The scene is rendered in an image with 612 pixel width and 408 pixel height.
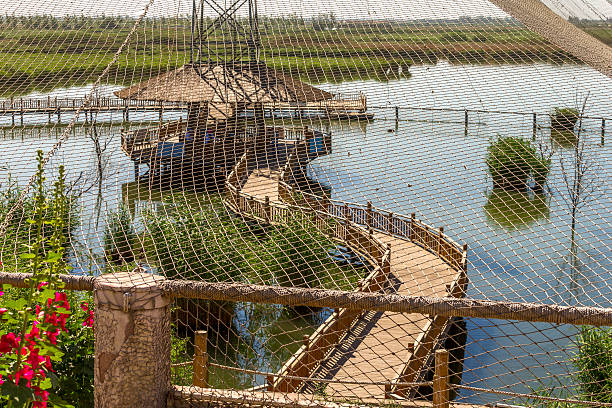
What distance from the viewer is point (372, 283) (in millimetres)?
6004

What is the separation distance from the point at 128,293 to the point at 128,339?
0.13 metres

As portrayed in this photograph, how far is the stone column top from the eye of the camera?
73.0 inches

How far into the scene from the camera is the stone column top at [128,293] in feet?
6.08

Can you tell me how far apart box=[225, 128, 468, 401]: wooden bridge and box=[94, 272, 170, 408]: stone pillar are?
283 cm

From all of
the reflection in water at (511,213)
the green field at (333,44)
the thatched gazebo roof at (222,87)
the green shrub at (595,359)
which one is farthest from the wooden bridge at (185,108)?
the reflection in water at (511,213)

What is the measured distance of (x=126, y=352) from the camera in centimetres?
188

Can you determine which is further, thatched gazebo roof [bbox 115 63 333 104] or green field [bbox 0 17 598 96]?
thatched gazebo roof [bbox 115 63 333 104]

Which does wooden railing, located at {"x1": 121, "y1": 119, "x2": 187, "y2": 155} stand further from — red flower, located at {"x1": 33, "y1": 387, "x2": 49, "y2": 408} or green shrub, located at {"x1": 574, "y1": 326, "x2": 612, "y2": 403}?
green shrub, located at {"x1": 574, "y1": 326, "x2": 612, "y2": 403}

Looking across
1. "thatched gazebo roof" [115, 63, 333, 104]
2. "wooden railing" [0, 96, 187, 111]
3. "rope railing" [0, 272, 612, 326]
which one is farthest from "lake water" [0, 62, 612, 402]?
"thatched gazebo roof" [115, 63, 333, 104]

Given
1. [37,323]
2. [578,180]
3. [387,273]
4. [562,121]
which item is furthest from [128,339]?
[578,180]

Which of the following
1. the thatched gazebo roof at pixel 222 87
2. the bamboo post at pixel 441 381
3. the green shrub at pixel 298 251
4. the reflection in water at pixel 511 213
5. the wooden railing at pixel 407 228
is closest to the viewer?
the bamboo post at pixel 441 381

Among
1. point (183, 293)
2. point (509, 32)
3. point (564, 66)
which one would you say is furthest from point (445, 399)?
point (509, 32)

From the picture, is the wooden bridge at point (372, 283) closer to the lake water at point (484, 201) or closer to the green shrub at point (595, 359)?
the lake water at point (484, 201)

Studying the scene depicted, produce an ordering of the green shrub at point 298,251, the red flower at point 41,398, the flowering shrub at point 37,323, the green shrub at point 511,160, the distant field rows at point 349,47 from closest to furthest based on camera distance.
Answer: the flowering shrub at point 37,323
the red flower at point 41,398
the green shrub at point 511,160
the distant field rows at point 349,47
the green shrub at point 298,251
